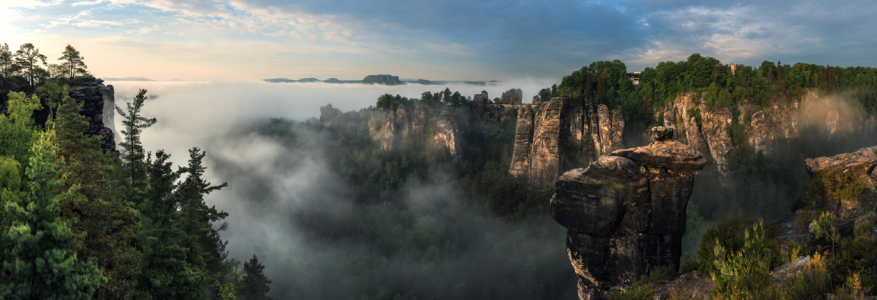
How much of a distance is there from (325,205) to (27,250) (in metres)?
91.5

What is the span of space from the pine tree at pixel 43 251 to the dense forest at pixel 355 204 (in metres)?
0.06

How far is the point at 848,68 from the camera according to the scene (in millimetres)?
66438

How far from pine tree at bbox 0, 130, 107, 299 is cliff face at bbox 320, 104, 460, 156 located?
3344 inches

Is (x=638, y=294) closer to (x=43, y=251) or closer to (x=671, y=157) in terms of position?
(x=671, y=157)

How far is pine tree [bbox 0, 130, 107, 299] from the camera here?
38.7 feet

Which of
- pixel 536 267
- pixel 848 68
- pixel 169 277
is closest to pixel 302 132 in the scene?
pixel 536 267

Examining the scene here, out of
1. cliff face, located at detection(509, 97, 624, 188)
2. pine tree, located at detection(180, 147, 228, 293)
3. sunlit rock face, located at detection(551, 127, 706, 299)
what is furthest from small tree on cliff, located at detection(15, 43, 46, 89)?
cliff face, located at detection(509, 97, 624, 188)

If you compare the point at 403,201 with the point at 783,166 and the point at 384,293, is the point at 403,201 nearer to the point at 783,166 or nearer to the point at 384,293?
the point at 384,293

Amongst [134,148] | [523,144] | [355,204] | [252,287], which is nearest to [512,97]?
[523,144]

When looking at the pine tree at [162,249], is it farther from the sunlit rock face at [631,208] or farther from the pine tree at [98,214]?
the sunlit rock face at [631,208]

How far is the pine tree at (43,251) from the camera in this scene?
11.8 m

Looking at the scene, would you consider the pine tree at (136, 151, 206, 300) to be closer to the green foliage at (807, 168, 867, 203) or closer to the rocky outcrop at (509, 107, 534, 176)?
the green foliage at (807, 168, 867, 203)

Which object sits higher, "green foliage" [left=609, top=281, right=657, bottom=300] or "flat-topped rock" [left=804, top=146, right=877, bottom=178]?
"flat-topped rock" [left=804, top=146, right=877, bottom=178]

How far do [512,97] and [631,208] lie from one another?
84.5 meters
